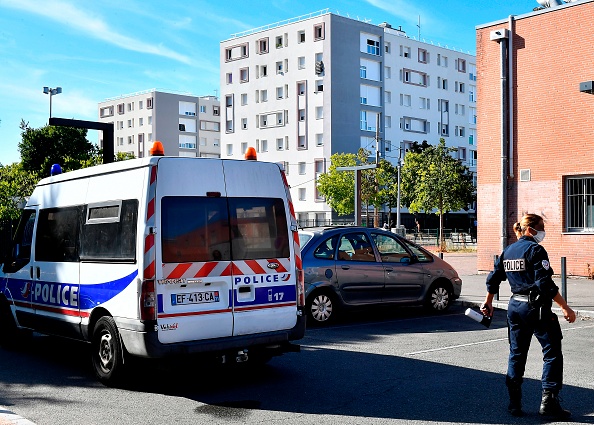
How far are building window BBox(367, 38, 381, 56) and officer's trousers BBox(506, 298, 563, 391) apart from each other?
6454cm

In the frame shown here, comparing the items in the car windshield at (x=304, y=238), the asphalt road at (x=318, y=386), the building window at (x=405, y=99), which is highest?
the building window at (x=405, y=99)

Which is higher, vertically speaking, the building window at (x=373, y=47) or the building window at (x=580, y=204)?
the building window at (x=373, y=47)

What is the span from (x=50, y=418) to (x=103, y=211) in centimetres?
236

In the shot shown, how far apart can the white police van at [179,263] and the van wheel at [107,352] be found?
1cm

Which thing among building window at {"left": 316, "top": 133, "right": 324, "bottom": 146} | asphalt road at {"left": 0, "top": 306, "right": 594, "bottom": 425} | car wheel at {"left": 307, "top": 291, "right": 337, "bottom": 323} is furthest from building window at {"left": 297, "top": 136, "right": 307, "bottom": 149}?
asphalt road at {"left": 0, "top": 306, "right": 594, "bottom": 425}

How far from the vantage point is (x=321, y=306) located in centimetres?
1184

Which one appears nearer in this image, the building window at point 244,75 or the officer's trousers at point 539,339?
the officer's trousers at point 539,339

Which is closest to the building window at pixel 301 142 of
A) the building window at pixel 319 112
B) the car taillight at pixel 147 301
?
the building window at pixel 319 112

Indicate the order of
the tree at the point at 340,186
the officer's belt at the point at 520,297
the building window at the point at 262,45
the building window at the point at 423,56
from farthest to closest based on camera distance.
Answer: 1. the building window at the point at 423,56
2. the building window at the point at 262,45
3. the tree at the point at 340,186
4. the officer's belt at the point at 520,297

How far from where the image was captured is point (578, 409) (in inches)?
250

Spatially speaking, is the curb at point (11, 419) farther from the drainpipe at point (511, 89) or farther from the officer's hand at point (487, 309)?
the drainpipe at point (511, 89)

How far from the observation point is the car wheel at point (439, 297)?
13039 mm

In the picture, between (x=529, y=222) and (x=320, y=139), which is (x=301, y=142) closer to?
(x=320, y=139)

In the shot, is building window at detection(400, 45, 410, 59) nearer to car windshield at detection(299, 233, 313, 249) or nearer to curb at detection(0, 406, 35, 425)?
car windshield at detection(299, 233, 313, 249)
